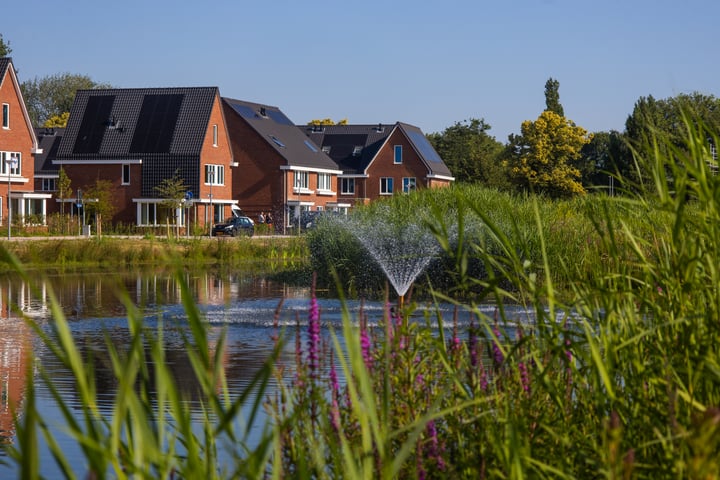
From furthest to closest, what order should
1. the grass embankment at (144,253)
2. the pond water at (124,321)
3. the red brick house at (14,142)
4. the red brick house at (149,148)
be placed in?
the red brick house at (149,148) < the red brick house at (14,142) < the grass embankment at (144,253) < the pond water at (124,321)

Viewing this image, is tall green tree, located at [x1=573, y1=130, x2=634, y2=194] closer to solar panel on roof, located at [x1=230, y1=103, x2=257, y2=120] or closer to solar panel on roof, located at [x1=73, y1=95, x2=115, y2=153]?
solar panel on roof, located at [x1=230, y1=103, x2=257, y2=120]

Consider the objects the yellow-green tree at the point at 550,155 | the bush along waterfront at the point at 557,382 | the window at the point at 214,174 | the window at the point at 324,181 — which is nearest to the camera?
the bush along waterfront at the point at 557,382

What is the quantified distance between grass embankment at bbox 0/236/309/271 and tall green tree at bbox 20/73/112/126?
8043 cm

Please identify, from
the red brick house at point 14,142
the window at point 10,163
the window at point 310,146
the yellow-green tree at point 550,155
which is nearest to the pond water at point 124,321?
the window at point 10,163

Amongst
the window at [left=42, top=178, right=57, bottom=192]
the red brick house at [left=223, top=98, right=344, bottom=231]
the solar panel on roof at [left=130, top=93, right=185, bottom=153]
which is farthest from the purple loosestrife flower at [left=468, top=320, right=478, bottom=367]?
the window at [left=42, top=178, right=57, bottom=192]

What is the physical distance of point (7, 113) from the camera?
2323 inches

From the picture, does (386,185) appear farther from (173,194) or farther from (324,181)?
(173,194)

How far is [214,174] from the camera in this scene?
2653 inches

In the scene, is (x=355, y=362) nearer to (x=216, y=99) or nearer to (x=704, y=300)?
(x=704, y=300)

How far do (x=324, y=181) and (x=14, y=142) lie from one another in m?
26.4

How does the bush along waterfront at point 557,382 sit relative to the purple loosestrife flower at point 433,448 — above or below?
above

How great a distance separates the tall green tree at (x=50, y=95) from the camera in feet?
393

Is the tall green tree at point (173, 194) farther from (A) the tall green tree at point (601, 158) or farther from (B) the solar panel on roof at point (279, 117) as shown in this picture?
(A) the tall green tree at point (601, 158)

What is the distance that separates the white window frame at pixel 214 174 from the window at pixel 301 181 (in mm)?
6767
